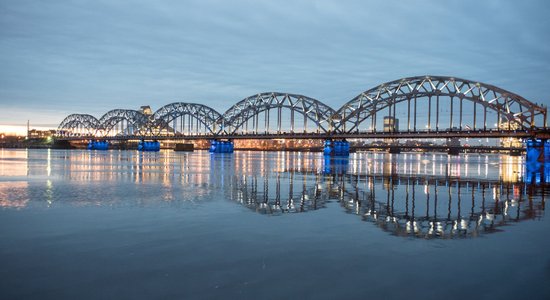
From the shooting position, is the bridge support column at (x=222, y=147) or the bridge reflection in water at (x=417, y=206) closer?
the bridge reflection in water at (x=417, y=206)

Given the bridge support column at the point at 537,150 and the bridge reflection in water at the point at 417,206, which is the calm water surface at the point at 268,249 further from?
the bridge support column at the point at 537,150

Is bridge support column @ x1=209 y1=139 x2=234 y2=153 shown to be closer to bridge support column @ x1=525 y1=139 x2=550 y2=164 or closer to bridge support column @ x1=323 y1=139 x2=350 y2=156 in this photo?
bridge support column @ x1=323 y1=139 x2=350 y2=156

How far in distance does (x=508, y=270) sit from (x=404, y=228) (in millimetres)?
4768

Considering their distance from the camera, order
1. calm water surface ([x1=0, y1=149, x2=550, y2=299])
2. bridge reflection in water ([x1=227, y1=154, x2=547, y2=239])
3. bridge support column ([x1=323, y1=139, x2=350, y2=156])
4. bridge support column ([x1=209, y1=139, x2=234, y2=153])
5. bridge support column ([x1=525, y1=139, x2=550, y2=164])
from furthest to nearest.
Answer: bridge support column ([x1=209, y1=139, x2=234, y2=153]) → bridge support column ([x1=323, y1=139, x2=350, y2=156]) → bridge support column ([x1=525, y1=139, x2=550, y2=164]) → bridge reflection in water ([x1=227, y1=154, x2=547, y2=239]) → calm water surface ([x1=0, y1=149, x2=550, y2=299])

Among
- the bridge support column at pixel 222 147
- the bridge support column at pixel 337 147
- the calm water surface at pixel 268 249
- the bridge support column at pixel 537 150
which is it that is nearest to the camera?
the calm water surface at pixel 268 249

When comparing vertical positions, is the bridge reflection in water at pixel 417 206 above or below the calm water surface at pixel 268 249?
below

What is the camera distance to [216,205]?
18891 mm

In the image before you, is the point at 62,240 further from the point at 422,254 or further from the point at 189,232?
the point at 422,254

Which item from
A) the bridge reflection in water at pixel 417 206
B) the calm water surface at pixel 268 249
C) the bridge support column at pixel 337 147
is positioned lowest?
the bridge reflection in water at pixel 417 206

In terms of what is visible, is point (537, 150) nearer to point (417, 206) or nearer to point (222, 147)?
point (417, 206)

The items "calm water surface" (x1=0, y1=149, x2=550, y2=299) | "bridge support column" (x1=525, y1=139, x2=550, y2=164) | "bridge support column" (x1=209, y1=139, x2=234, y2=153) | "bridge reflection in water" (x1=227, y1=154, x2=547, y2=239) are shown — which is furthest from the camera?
"bridge support column" (x1=209, y1=139, x2=234, y2=153)

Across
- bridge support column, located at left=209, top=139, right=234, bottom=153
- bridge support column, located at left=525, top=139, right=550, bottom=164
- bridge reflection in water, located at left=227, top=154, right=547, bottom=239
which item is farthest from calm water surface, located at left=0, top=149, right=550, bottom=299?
bridge support column, located at left=209, top=139, right=234, bottom=153

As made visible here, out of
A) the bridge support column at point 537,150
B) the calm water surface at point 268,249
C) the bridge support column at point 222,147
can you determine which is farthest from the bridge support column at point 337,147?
the calm water surface at point 268,249

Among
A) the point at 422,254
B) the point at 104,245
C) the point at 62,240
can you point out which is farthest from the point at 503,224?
the point at 62,240
